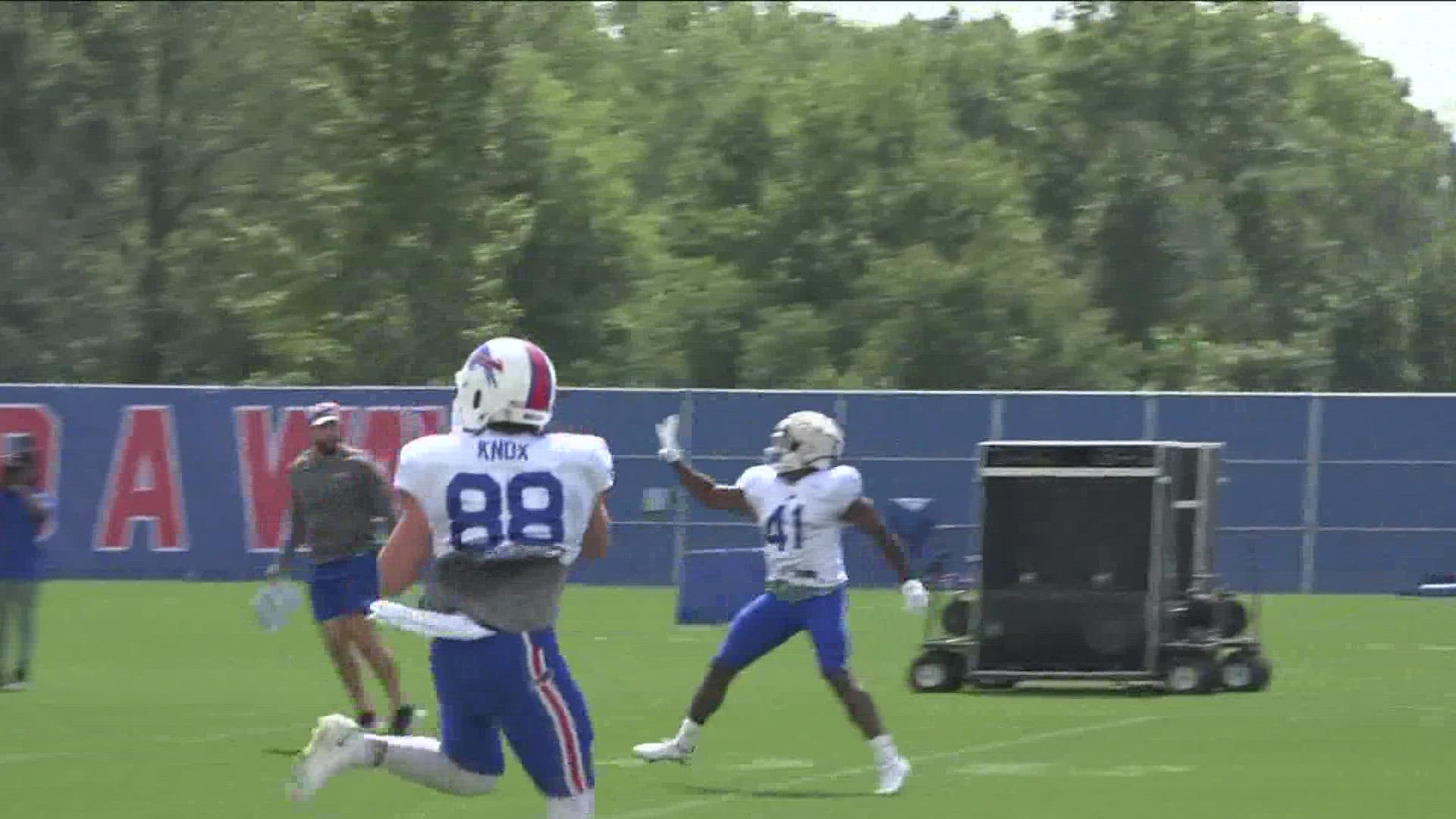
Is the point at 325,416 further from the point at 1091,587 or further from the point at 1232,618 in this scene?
the point at 1232,618

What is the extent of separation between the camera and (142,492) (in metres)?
38.6

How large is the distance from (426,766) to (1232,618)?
538 inches

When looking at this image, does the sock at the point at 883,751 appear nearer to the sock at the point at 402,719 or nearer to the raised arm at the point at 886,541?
the raised arm at the point at 886,541

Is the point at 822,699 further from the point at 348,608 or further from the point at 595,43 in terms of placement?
the point at 595,43

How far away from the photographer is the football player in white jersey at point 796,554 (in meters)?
15.9

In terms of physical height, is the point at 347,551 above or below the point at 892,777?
above

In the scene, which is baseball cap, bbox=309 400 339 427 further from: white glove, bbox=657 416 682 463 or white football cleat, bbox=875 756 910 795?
white football cleat, bbox=875 756 910 795

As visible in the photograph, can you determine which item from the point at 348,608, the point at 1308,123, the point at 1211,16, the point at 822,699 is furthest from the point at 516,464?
the point at 1308,123

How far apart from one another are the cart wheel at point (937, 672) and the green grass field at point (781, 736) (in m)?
0.16

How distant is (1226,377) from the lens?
206 feet

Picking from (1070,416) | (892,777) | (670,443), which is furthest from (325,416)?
(1070,416)

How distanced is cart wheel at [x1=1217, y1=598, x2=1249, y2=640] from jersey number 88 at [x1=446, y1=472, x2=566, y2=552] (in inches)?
540

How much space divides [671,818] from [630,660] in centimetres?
1138

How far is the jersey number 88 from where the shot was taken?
1020 centimetres
